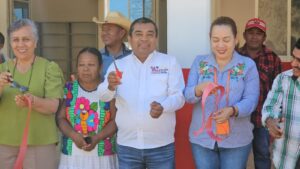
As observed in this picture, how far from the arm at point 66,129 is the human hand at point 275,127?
1.40 meters

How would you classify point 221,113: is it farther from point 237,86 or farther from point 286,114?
point 286,114

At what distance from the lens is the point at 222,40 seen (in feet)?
11.5

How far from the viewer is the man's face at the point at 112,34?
4562 mm

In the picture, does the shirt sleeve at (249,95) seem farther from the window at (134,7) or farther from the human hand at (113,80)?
the window at (134,7)

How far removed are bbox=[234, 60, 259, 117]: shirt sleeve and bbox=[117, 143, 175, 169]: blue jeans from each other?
624 millimetres

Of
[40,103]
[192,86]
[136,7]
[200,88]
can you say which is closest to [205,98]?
[200,88]

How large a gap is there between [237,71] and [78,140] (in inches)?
51.7

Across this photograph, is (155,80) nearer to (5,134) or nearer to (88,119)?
(88,119)

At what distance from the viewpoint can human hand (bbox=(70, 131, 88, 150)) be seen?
147 inches

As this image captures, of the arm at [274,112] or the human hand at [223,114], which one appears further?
the human hand at [223,114]

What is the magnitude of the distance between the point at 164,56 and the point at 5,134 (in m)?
1.37

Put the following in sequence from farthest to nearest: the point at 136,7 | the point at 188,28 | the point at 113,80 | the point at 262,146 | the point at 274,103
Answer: the point at 136,7, the point at 188,28, the point at 262,146, the point at 113,80, the point at 274,103

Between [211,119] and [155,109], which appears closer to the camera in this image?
[155,109]

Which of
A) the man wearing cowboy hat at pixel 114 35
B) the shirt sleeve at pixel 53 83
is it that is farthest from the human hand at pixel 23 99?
the man wearing cowboy hat at pixel 114 35
